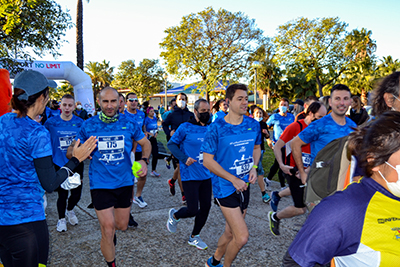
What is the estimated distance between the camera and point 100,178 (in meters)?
3.67

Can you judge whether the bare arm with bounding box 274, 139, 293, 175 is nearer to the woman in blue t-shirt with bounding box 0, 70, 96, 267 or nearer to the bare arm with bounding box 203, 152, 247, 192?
the bare arm with bounding box 203, 152, 247, 192

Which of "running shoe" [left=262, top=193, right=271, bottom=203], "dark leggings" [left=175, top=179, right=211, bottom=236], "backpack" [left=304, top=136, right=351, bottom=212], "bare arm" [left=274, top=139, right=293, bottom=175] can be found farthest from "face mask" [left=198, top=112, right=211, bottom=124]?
A: "backpack" [left=304, top=136, right=351, bottom=212]

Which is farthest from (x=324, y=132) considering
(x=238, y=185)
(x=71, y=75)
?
(x=71, y=75)

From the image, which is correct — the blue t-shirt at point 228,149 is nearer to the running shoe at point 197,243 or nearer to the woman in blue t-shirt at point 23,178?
the running shoe at point 197,243

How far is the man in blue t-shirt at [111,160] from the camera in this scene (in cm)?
365

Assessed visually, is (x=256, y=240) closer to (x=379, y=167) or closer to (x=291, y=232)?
(x=291, y=232)

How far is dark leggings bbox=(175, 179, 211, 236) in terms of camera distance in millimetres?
4430

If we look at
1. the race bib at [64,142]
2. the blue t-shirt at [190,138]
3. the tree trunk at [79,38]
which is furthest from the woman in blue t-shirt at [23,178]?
the tree trunk at [79,38]

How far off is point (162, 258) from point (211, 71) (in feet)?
84.3

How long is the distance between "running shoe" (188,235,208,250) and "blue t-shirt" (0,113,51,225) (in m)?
2.59

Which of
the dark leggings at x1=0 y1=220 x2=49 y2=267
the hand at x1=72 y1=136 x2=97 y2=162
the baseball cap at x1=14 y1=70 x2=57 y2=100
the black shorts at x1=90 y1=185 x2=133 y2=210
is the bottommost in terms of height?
the black shorts at x1=90 y1=185 x2=133 y2=210

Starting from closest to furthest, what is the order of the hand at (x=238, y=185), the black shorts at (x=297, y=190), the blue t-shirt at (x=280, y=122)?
the hand at (x=238, y=185), the black shorts at (x=297, y=190), the blue t-shirt at (x=280, y=122)

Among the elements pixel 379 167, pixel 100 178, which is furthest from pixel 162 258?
pixel 379 167

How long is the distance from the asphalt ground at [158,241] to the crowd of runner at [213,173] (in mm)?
218
